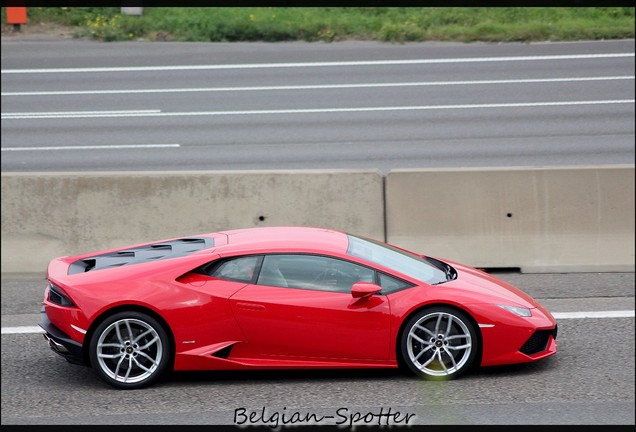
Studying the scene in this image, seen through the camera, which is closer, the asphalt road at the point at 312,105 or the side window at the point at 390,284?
the side window at the point at 390,284

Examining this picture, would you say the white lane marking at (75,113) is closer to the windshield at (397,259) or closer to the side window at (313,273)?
the windshield at (397,259)

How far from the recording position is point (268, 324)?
7.25 m

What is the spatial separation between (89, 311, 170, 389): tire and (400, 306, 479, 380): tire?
1.85 m

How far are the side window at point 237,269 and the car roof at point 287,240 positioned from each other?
114 millimetres

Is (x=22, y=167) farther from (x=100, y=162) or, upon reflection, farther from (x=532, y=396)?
(x=532, y=396)

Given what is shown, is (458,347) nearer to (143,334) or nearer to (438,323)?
(438,323)

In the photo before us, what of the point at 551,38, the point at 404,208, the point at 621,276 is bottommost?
the point at 621,276

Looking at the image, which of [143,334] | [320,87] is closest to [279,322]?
[143,334]

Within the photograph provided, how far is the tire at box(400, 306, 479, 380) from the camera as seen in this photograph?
7.27 m

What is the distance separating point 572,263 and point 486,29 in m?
16.2

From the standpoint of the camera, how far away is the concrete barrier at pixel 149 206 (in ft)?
35.7

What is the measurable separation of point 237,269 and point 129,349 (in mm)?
1016

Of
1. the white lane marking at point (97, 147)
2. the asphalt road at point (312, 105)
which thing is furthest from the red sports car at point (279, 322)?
the white lane marking at point (97, 147)
